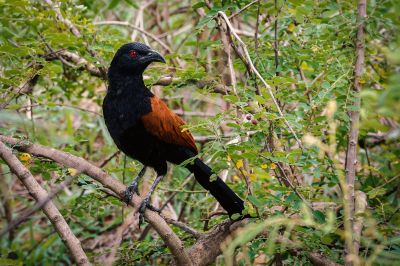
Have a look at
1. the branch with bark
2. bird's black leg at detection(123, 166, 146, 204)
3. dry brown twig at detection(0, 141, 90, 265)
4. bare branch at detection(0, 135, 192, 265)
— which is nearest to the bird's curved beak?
bird's black leg at detection(123, 166, 146, 204)

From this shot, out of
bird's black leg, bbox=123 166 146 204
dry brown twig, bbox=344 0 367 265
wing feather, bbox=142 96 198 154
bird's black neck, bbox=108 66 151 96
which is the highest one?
bird's black neck, bbox=108 66 151 96

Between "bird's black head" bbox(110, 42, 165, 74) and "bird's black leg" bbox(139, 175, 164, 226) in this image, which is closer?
"bird's black leg" bbox(139, 175, 164, 226)

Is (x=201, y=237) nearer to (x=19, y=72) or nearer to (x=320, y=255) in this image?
(x=320, y=255)

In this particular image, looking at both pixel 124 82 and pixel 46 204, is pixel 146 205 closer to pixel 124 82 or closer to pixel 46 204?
pixel 46 204

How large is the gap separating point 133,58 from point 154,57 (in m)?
0.14

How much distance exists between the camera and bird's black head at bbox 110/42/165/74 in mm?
3955

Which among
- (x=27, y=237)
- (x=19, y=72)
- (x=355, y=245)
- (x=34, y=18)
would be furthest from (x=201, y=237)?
(x=27, y=237)

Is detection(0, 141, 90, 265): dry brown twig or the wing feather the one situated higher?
the wing feather

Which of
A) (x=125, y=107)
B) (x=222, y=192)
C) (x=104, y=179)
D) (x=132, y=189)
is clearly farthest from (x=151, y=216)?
(x=125, y=107)

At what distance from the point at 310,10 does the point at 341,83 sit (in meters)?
0.72

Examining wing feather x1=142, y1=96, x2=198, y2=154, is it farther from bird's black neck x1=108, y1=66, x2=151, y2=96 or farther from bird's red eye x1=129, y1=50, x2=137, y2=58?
bird's red eye x1=129, y1=50, x2=137, y2=58

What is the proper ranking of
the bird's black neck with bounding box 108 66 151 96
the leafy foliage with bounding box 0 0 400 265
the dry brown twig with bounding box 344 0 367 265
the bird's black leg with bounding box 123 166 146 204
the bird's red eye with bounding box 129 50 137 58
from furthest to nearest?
the bird's red eye with bounding box 129 50 137 58, the bird's black neck with bounding box 108 66 151 96, the bird's black leg with bounding box 123 166 146 204, the leafy foliage with bounding box 0 0 400 265, the dry brown twig with bounding box 344 0 367 265

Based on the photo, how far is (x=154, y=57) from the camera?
3986 millimetres

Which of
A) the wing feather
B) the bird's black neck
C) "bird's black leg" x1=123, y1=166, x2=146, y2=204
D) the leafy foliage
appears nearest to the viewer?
the leafy foliage
